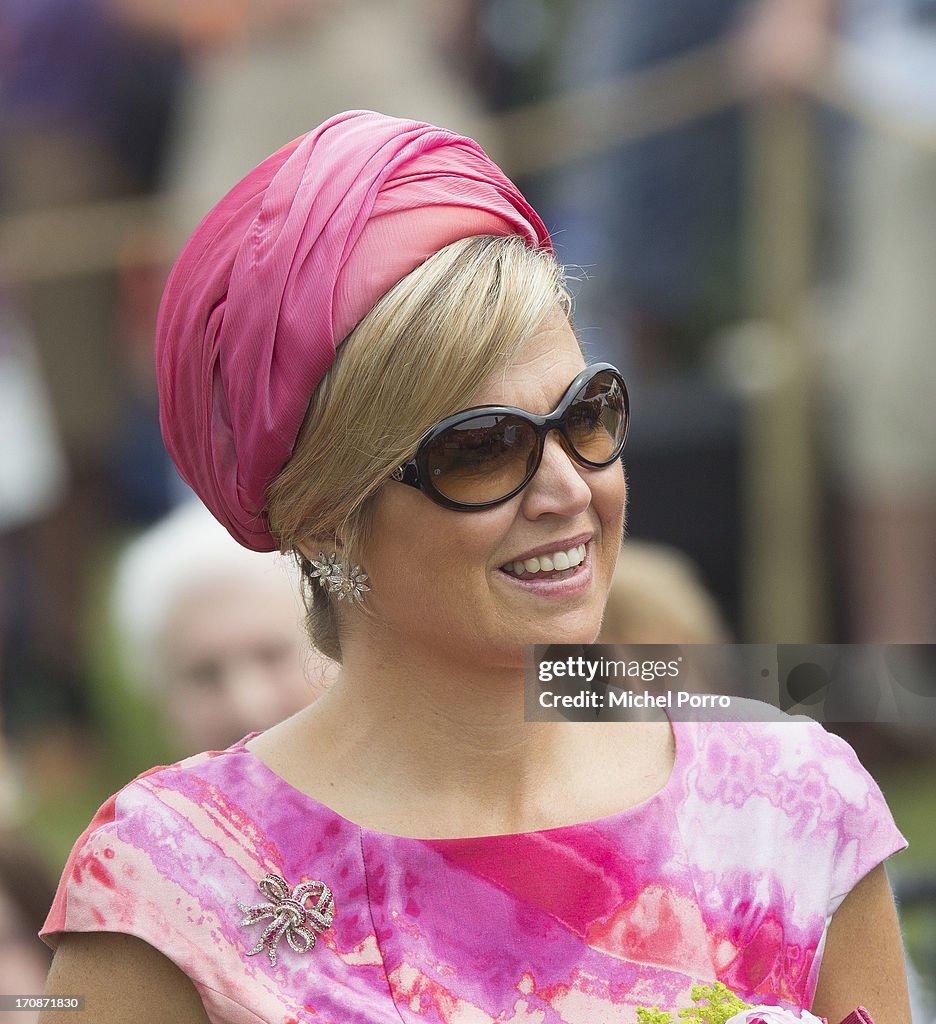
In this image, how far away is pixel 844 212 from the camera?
237 inches

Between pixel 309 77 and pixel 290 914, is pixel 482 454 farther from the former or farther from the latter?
pixel 309 77

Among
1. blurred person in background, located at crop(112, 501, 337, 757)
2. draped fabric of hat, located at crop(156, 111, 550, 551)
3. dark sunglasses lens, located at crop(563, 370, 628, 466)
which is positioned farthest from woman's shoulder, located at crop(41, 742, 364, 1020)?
blurred person in background, located at crop(112, 501, 337, 757)

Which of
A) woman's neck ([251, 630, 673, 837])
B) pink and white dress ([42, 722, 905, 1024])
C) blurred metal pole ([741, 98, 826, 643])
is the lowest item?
blurred metal pole ([741, 98, 826, 643])

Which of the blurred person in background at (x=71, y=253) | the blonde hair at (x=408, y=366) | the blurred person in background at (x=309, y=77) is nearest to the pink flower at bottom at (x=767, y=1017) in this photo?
the blonde hair at (x=408, y=366)

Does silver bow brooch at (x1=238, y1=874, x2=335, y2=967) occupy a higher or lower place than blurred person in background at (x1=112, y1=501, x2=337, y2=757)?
higher

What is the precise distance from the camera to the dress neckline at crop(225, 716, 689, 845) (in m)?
2.36

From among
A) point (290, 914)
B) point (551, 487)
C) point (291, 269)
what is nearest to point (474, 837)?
point (290, 914)

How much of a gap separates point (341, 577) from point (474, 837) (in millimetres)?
411

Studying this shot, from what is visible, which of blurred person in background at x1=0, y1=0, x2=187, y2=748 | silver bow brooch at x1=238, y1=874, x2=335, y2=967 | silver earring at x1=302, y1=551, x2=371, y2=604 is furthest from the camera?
blurred person in background at x1=0, y1=0, x2=187, y2=748

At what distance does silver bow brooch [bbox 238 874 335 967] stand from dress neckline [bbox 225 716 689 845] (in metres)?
0.11

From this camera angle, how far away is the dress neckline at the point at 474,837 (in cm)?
236

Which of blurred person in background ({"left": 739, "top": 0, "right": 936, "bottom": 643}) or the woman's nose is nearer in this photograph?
the woman's nose

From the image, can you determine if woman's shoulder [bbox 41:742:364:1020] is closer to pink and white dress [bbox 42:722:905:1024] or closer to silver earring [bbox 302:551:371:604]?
pink and white dress [bbox 42:722:905:1024]

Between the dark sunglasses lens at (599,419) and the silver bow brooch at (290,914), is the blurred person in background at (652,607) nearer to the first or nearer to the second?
the dark sunglasses lens at (599,419)
